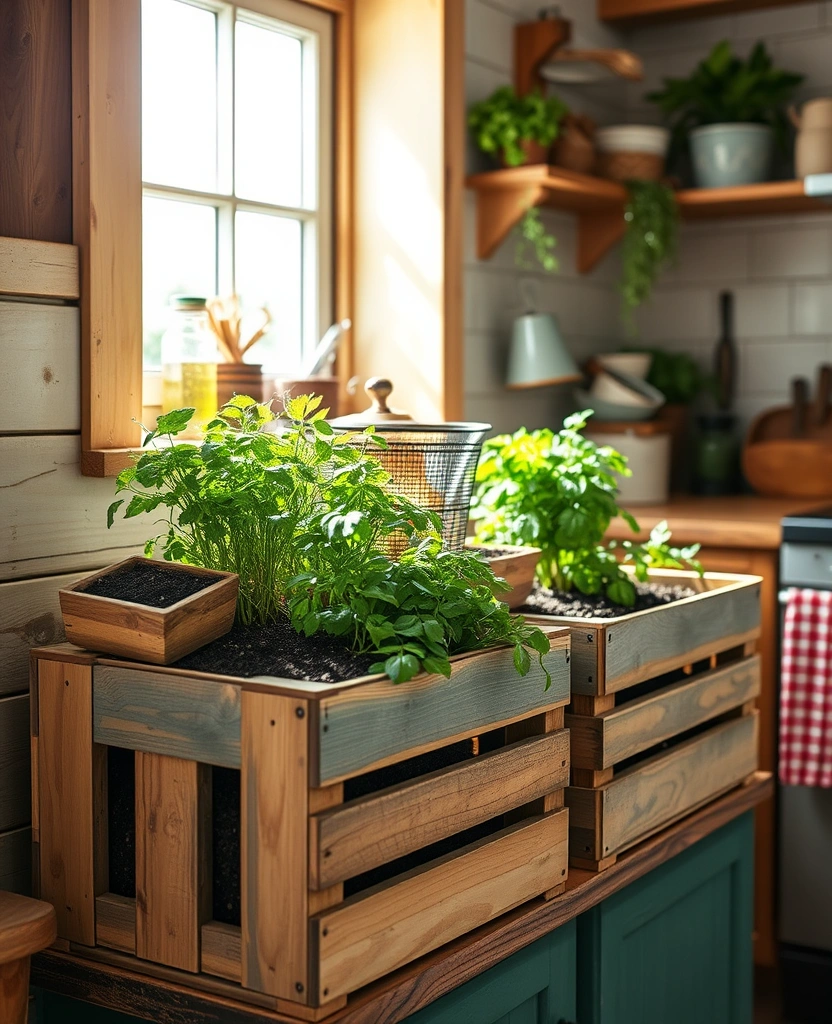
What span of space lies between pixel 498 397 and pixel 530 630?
1.53m

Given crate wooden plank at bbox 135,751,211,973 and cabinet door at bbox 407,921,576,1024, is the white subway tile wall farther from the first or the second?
crate wooden plank at bbox 135,751,211,973

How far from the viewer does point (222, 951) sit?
4.09 ft

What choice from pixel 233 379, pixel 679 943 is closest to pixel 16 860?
pixel 233 379

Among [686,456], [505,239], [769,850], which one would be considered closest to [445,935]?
[769,850]

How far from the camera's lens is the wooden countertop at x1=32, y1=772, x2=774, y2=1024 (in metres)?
1.23

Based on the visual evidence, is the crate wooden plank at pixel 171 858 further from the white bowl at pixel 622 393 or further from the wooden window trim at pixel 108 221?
the white bowl at pixel 622 393

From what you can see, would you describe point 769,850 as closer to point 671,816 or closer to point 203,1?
point 671,816

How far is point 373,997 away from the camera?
4.06 feet

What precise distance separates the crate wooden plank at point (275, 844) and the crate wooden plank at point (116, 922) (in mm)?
174

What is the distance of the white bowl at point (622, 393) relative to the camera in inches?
122

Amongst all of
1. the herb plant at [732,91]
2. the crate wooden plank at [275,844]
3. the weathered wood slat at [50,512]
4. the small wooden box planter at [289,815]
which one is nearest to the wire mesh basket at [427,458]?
the small wooden box planter at [289,815]

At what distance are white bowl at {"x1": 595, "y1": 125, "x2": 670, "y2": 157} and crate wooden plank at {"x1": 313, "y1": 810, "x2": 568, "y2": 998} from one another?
1987 millimetres

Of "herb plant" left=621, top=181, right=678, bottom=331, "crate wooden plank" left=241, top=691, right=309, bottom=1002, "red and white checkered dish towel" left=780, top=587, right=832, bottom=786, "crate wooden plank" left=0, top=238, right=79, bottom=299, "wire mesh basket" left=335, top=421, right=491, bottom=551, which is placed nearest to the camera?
"crate wooden plank" left=241, top=691, right=309, bottom=1002

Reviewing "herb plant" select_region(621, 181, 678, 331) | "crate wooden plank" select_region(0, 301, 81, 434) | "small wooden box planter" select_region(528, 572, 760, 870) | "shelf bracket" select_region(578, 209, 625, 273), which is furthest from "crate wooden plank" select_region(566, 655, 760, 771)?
"shelf bracket" select_region(578, 209, 625, 273)
